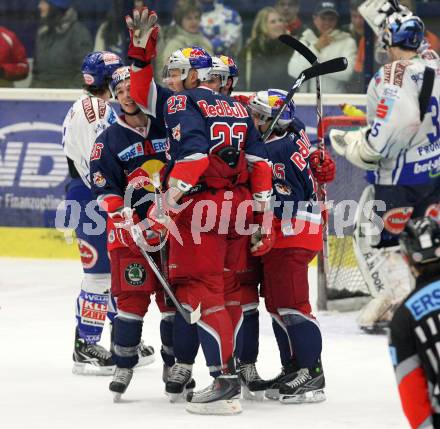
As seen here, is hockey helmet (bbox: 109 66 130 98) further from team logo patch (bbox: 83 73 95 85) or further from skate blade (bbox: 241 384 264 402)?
skate blade (bbox: 241 384 264 402)

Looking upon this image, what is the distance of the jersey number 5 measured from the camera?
570 cm

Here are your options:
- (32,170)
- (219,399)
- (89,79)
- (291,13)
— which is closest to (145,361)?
(219,399)

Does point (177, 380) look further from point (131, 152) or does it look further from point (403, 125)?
point (403, 125)

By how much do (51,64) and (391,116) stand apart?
443 cm

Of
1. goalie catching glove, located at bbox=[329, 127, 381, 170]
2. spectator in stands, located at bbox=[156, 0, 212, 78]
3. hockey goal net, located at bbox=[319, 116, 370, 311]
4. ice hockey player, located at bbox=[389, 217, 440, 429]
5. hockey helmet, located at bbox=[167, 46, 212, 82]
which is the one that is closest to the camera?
ice hockey player, located at bbox=[389, 217, 440, 429]

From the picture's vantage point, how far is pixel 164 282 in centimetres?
582

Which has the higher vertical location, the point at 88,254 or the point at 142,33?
the point at 142,33

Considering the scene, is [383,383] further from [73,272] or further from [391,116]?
[73,272]

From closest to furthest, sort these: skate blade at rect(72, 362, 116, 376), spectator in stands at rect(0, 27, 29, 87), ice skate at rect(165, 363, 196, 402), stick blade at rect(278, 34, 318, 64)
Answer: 1. ice skate at rect(165, 363, 196, 402)
2. skate blade at rect(72, 362, 116, 376)
3. stick blade at rect(278, 34, 318, 64)
4. spectator in stands at rect(0, 27, 29, 87)

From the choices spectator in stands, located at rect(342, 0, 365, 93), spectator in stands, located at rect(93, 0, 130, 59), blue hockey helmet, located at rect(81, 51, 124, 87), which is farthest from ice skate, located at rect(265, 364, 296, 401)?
spectator in stands, located at rect(93, 0, 130, 59)

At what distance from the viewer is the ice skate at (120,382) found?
5.96 m

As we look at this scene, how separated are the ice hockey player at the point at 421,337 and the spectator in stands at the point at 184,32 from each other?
23.7ft

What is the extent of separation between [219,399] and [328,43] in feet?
17.1

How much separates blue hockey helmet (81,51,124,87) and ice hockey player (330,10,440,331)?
1522 millimetres
